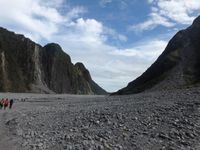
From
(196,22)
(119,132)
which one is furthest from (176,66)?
(119,132)

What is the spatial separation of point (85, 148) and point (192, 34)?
143 m

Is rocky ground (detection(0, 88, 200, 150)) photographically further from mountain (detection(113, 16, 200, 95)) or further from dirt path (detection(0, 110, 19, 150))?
mountain (detection(113, 16, 200, 95))

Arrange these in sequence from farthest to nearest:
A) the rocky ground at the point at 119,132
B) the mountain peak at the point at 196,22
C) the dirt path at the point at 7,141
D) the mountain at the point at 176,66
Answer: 1. the mountain peak at the point at 196,22
2. the mountain at the point at 176,66
3. the dirt path at the point at 7,141
4. the rocky ground at the point at 119,132

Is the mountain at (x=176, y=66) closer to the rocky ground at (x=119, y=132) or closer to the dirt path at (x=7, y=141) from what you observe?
the rocky ground at (x=119, y=132)

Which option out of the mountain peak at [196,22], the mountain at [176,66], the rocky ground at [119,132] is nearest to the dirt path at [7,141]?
the rocky ground at [119,132]

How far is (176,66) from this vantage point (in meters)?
137

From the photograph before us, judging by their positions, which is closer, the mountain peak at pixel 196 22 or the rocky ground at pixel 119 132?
the rocky ground at pixel 119 132

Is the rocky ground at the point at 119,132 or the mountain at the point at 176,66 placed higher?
the mountain at the point at 176,66

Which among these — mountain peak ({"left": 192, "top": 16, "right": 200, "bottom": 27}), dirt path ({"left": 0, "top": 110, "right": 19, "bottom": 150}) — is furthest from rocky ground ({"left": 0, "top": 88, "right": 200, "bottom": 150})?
mountain peak ({"left": 192, "top": 16, "right": 200, "bottom": 27})

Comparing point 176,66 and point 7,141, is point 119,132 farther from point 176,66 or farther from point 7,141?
point 176,66

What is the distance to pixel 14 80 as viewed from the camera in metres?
193

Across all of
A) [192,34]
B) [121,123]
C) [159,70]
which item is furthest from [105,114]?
[192,34]

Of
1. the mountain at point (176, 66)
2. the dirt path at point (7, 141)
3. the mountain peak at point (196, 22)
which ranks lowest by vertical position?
the dirt path at point (7, 141)

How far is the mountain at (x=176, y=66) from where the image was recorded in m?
122
